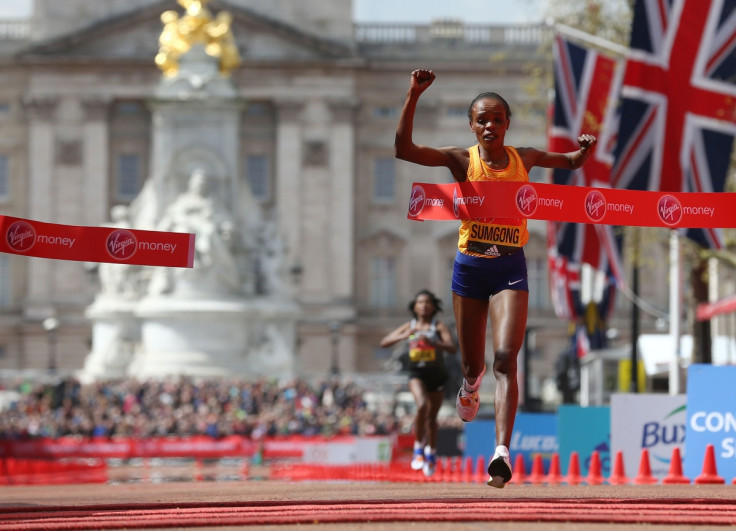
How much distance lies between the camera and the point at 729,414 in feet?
55.0

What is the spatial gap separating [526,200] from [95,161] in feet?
264

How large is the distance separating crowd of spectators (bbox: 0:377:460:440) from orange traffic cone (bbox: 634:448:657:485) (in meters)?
20.7

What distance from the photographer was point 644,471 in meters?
18.4

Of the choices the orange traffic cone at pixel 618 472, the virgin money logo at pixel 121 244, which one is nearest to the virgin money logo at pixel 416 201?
the virgin money logo at pixel 121 244

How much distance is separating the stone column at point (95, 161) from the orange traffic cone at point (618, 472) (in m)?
73.4

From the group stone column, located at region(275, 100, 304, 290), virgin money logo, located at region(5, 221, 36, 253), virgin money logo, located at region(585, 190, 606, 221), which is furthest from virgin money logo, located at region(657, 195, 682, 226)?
stone column, located at region(275, 100, 304, 290)

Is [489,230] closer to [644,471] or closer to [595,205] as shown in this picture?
[595,205]

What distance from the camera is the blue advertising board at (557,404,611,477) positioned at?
69.1 feet

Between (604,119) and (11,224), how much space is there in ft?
69.7

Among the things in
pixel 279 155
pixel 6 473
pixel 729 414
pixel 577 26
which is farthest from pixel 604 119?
pixel 279 155

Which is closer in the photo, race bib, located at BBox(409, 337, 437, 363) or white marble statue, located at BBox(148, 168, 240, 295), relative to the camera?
race bib, located at BBox(409, 337, 437, 363)

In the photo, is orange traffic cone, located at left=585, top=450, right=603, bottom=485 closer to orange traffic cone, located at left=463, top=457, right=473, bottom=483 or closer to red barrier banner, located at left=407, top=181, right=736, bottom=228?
orange traffic cone, located at left=463, top=457, right=473, bottom=483

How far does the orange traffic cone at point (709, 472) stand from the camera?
53.9 feet

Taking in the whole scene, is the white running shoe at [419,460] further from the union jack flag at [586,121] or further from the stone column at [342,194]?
the stone column at [342,194]
